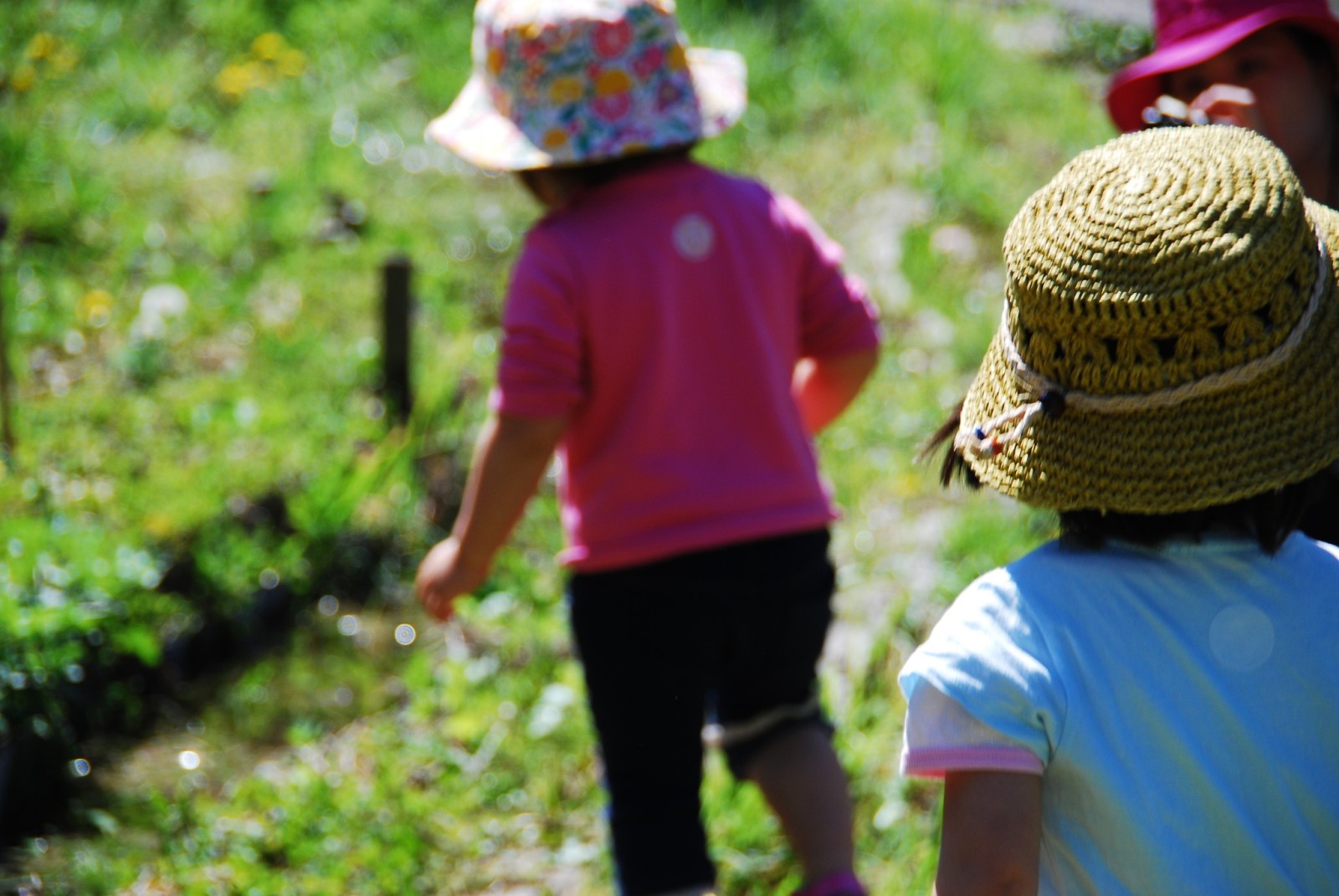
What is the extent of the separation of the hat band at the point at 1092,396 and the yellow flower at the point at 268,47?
17.7ft

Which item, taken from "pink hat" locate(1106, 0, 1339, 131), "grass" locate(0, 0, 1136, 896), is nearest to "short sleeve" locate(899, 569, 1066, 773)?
"pink hat" locate(1106, 0, 1339, 131)

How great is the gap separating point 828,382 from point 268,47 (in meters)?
4.50

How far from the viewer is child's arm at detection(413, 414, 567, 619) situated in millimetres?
2031

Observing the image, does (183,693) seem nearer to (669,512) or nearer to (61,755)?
(61,755)

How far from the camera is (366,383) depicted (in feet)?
13.6

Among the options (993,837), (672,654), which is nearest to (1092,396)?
(993,837)

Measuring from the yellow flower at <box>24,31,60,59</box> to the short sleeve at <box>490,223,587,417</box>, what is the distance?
12.8 feet

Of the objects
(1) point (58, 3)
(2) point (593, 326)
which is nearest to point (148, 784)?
(2) point (593, 326)

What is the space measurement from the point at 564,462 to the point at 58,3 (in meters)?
5.09

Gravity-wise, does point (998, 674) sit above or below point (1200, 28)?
below

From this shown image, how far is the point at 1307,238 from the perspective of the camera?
45.4 inches

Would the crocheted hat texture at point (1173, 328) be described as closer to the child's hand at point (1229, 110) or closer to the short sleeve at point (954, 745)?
the short sleeve at point (954, 745)

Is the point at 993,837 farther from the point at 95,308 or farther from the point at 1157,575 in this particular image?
the point at 95,308

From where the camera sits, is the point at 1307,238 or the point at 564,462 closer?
the point at 1307,238
